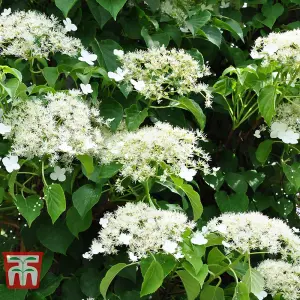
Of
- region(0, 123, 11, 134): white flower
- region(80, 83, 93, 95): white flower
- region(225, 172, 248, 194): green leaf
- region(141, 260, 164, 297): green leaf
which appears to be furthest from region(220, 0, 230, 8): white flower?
region(141, 260, 164, 297): green leaf

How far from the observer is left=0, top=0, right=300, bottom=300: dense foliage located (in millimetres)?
1432

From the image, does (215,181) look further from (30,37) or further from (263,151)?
(30,37)

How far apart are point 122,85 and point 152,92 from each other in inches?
3.6

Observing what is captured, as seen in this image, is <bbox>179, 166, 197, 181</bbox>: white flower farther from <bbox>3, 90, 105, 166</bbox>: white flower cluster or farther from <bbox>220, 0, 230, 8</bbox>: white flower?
<bbox>220, 0, 230, 8</bbox>: white flower

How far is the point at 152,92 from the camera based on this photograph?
62.9 inches

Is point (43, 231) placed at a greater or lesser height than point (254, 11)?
lesser

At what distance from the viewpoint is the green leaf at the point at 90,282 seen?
161 cm

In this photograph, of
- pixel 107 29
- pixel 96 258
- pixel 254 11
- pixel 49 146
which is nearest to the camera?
pixel 49 146

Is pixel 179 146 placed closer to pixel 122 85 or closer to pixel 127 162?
pixel 127 162

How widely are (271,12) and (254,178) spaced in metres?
0.53

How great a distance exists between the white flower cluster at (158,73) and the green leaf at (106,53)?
115 mm

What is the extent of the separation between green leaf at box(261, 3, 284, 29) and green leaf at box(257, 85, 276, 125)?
454 mm

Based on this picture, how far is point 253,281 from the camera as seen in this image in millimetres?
1443

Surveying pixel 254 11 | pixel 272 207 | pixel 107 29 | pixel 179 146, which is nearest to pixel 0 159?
pixel 179 146
